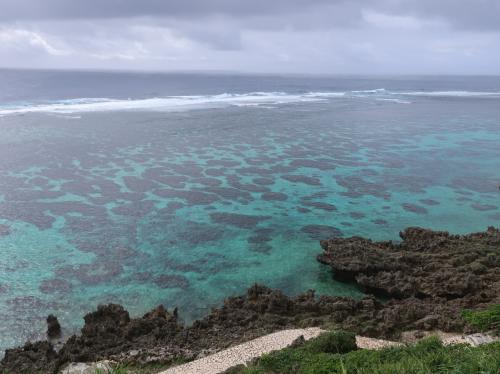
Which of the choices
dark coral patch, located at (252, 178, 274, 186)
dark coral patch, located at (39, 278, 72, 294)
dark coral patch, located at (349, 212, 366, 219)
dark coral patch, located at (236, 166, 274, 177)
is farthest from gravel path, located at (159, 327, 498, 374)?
dark coral patch, located at (236, 166, 274, 177)

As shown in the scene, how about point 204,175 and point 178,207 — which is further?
point 204,175

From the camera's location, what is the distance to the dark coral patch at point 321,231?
80.3 ft

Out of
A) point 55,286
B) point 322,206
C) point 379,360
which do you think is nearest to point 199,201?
point 322,206

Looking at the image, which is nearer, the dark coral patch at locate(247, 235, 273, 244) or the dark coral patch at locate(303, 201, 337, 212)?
the dark coral patch at locate(247, 235, 273, 244)

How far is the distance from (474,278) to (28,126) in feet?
164

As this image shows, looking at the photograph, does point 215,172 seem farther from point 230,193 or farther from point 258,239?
point 258,239

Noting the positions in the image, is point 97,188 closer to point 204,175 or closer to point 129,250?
point 204,175

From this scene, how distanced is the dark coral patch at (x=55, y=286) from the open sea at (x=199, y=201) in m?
0.08

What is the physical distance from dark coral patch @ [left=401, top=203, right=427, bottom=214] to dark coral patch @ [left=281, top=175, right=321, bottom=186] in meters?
6.91

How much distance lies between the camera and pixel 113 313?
16188mm

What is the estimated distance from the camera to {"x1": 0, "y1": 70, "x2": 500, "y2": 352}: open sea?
19.4 metres

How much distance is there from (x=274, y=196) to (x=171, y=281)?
42.5 ft

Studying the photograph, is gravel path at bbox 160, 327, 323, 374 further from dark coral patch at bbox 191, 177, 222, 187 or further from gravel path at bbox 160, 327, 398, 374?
dark coral patch at bbox 191, 177, 222, 187

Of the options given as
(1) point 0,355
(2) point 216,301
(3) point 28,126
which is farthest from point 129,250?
(3) point 28,126
